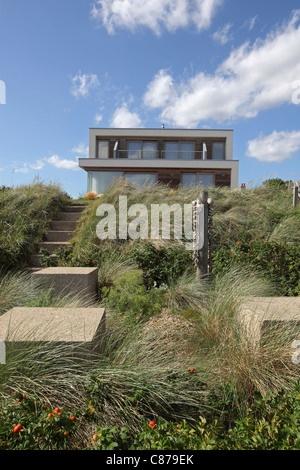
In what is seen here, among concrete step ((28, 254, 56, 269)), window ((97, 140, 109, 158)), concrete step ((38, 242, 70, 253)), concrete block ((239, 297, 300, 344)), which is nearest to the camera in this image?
concrete block ((239, 297, 300, 344))

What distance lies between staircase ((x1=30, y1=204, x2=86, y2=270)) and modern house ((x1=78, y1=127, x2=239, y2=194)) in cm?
965

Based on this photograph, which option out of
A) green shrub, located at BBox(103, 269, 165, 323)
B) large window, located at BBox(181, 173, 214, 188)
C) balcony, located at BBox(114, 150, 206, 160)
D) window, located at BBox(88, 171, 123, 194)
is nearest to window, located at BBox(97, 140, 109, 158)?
balcony, located at BBox(114, 150, 206, 160)

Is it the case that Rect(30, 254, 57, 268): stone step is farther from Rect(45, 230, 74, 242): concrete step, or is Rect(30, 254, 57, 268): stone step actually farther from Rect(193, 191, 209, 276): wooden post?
Rect(193, 191, 209, 276): wooden post

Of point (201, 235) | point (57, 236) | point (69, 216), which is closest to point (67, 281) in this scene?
point (201, 235)

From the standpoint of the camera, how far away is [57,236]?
736 centimetres

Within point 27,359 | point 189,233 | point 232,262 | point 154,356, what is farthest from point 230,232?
point 27,359

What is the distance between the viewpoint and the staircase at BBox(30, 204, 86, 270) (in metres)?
6.45

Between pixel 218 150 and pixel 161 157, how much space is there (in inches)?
152

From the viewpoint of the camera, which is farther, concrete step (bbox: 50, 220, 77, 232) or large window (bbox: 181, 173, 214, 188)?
large window (bbox: 181, 173, 214, 188)

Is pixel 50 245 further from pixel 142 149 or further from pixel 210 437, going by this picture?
pixel 142 149

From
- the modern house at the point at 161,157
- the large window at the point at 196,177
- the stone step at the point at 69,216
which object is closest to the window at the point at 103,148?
the modern house at the point at 161,157

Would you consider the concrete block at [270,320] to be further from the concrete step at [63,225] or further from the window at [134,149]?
the window at [134,149]

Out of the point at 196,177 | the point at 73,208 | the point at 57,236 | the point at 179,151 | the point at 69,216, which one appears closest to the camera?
the point at 57,236
